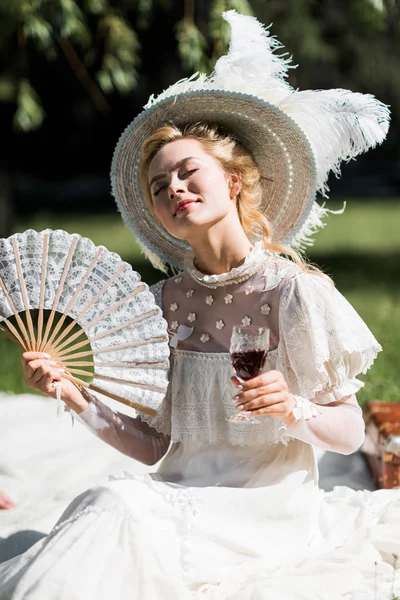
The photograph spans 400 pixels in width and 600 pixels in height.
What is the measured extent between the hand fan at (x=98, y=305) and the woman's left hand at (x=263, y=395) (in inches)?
15.3

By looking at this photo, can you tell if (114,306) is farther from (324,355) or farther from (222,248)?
(324,355)

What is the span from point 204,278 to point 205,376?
0.32 m

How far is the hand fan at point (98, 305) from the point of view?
9.05ft

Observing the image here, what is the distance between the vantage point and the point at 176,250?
328 cm

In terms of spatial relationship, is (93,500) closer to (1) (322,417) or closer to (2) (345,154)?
(1) (322,417)

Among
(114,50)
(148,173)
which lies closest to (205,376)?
(148,173)

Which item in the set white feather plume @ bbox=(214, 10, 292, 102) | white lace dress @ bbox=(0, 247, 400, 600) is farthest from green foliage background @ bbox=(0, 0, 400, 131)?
white lace dress @ bbox=(0, 247, 400, 600)

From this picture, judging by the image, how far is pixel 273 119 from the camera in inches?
117

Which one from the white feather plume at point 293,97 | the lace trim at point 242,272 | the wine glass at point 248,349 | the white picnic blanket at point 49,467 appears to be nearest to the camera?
the wine glass at point 248,349

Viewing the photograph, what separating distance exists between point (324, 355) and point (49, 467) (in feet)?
7.16

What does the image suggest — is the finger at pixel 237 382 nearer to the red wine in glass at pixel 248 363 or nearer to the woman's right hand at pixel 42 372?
the red wine in glass at pixel 248 363

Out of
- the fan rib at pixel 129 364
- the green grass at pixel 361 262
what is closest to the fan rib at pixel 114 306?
the fan rib at pixel 129 364

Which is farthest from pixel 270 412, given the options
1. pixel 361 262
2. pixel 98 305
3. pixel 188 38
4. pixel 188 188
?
pixel 361 262

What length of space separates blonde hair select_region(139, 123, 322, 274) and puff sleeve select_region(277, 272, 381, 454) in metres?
0.16
